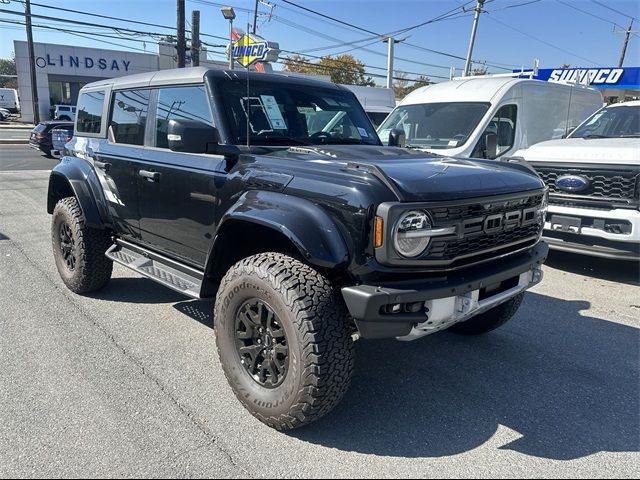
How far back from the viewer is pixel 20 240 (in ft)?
22.7

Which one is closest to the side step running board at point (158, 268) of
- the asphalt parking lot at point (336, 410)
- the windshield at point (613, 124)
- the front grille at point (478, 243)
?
the asphalt parking lot at point (336, 410)

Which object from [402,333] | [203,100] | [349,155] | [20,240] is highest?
[203,100]

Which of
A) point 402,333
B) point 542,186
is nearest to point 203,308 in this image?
point 402,333

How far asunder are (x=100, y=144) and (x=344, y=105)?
2239mm

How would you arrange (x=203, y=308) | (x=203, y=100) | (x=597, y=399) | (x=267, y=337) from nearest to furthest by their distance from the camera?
1. (x=267, y=337)
2. (x=597, y=399)
3. (x=203, y=100)
4. (x=203, y=308)

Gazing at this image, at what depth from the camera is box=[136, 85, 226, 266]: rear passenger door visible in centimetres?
337

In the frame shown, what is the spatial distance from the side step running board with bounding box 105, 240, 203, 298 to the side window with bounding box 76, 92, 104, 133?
122cm

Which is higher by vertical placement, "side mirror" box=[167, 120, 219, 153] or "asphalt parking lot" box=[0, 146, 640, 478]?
"side mirror" box=[167, 120, 219, 153]

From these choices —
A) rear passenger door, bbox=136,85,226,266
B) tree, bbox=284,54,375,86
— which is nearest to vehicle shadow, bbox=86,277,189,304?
rear passenger door, bbox=136,85,226,266

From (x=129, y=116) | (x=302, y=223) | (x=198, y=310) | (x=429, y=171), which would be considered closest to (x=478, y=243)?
(x=429, y=171)

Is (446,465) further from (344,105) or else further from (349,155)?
(344,105)

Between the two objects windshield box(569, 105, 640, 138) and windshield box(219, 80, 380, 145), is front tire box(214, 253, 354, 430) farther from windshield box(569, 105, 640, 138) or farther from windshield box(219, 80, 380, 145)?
windshield box(569, 105, 640, 138)

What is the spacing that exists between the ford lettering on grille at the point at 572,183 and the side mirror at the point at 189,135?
4.40 meters

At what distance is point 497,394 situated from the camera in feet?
10.6
